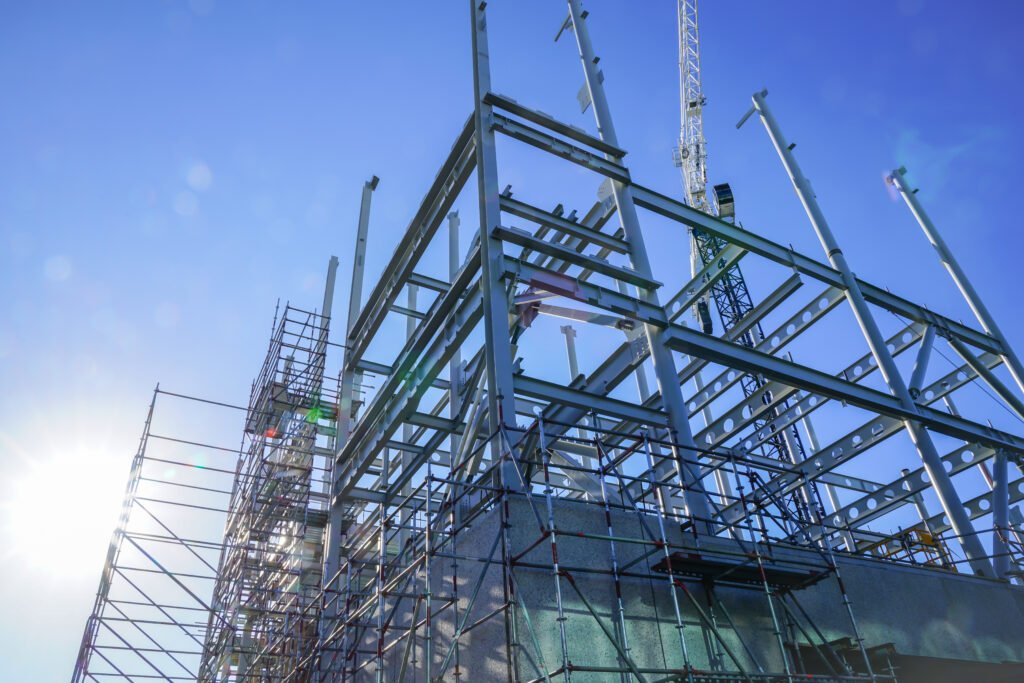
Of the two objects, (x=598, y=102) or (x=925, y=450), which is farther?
(x=598, y=102)

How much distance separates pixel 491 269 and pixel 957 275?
16251 mm

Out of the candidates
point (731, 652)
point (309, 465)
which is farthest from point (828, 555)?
point (309, 465)

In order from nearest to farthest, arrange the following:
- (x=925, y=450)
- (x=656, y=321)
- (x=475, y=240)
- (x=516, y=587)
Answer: (x=516, y=587)
(x=656, y=321)
(x=475, y=240)
(x=925, y=450)

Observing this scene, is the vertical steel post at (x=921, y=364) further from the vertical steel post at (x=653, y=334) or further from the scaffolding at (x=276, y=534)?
the scaffolding at (x=276, y=534)

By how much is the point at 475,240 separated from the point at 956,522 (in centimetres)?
1100

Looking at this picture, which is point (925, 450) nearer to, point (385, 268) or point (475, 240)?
point (475, 240)

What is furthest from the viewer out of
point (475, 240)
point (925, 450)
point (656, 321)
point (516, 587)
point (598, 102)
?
point (598, 102)

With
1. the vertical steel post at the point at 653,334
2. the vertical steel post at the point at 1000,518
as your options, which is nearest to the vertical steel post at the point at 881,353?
the vertical steel post at the point at 1000,518

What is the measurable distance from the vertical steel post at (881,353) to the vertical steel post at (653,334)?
4.98m

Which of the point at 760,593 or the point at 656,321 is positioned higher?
the point at 656,321

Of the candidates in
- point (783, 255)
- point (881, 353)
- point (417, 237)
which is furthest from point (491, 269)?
point (881, 353)

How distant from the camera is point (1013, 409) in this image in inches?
765

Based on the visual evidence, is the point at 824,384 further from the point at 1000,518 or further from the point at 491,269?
the point at 491,269

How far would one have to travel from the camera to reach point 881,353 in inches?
673
